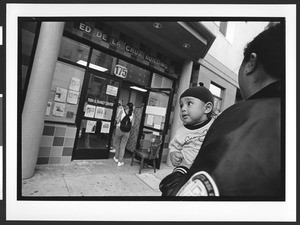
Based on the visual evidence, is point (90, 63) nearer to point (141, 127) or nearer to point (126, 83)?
point (126, 83)

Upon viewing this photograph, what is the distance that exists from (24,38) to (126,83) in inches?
65.2

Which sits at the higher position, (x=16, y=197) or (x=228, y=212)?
(x=228, y=212)

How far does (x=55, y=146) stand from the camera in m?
2.48

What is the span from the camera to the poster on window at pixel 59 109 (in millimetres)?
2477

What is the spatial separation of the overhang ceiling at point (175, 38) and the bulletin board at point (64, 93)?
931 millimetres

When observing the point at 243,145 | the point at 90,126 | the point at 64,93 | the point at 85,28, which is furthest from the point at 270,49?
the point at 90,126

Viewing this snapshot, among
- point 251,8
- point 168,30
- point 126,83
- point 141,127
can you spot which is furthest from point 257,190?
point 126,83

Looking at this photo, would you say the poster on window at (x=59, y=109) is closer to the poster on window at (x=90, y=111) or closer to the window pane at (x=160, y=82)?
the poster on window at (x=90, y=111)

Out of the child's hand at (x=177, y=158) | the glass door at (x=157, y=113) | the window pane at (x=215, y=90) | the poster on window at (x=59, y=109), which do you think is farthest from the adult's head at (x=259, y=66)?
the poster on window at (x=59, y=109)

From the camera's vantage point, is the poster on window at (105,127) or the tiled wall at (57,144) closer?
the tiled wall at (57,144)

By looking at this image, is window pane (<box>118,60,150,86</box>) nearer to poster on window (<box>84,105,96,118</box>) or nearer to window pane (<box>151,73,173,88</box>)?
window pane (<box>151,73,173,88</box>)

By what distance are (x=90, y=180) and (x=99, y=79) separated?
1.62 meters

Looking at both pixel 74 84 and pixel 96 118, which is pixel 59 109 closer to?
pixel 74 84

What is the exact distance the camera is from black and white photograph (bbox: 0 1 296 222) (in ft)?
3.45
